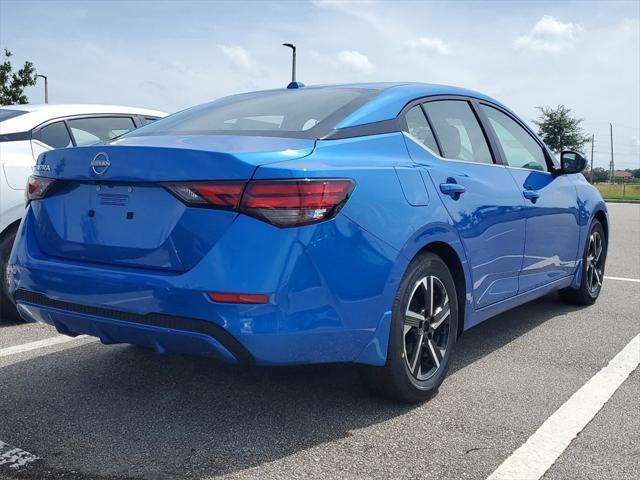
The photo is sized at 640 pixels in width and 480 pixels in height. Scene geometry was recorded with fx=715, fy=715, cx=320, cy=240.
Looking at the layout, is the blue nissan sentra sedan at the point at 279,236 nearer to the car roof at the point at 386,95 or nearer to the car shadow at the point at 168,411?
the car roof at the point at 386,95

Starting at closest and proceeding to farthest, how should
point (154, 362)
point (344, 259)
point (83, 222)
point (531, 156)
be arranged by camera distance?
1. point (344, 259)
2. point (83, 222)
3. point (154, 362)
4. point (531, 156)

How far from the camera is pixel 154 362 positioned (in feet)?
13.1

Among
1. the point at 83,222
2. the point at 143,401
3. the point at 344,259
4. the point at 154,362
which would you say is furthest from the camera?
the point at 154,362

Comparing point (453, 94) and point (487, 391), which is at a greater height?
point (453, 94)

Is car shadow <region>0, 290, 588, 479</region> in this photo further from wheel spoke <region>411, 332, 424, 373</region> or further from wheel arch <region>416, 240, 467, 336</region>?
wheel arch <region>416, 240, 467, 336</region>

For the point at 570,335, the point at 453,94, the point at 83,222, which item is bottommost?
the point at 570,335

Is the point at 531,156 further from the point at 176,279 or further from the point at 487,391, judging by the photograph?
the point at 176,279

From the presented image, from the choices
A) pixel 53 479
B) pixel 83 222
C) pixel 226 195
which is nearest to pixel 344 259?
pixel 226 195

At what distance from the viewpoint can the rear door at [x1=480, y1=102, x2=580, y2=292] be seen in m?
4.37

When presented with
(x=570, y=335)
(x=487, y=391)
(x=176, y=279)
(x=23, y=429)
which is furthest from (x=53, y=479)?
(x=570, y=335)

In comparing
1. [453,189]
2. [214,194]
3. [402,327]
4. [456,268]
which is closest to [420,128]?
[453,189]

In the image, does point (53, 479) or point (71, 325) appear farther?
point (71, 325)

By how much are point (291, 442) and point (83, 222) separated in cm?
125

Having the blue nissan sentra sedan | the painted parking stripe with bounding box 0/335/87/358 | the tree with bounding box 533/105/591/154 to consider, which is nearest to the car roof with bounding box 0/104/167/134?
the painted parking stripe with bounding box 0/335/87/358
